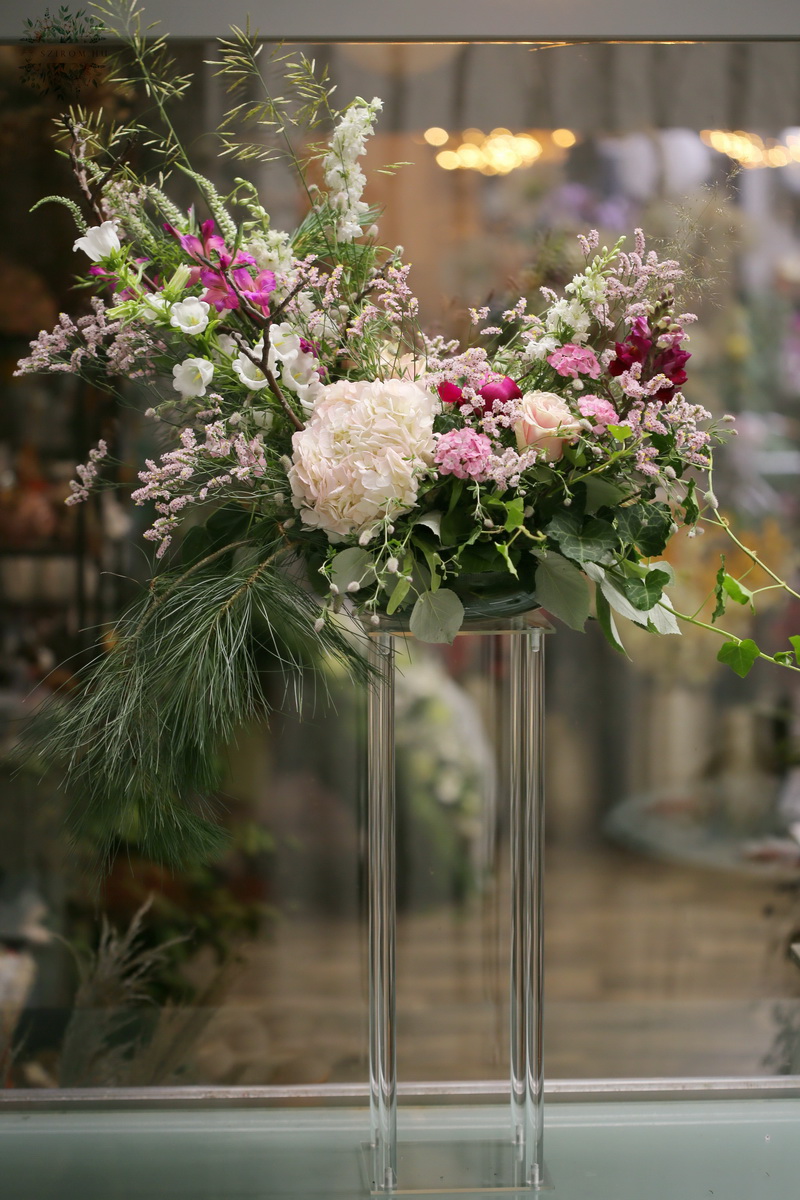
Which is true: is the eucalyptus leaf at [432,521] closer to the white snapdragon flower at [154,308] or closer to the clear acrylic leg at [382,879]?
the clear acrylic leg at [382,879]

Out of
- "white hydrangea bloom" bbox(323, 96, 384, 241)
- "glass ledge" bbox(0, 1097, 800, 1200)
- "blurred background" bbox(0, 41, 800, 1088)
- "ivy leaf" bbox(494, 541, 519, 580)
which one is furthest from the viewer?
"blurred background" bbox(0, 41, 800, 1088)

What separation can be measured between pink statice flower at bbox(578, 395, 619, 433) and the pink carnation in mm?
86

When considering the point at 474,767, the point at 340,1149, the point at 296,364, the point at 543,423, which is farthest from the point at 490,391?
the point at 340,1149

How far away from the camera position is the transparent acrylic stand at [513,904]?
3.06ft

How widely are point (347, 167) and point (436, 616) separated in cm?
44

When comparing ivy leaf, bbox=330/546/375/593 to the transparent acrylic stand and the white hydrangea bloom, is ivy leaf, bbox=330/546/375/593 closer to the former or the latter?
the transparent acrylic stand

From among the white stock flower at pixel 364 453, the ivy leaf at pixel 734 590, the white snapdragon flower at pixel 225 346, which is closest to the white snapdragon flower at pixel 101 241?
the white snapdragon flower at pixel 225 346

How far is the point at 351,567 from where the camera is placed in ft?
2.65

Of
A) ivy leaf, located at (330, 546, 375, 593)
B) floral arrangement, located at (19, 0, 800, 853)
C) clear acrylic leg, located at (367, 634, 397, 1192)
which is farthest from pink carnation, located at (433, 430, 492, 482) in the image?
clear acrylic leg, located at (367, 634, 397, 1192)

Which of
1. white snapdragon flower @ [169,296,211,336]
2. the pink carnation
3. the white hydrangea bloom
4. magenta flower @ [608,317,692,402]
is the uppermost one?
the white hydrangea bloom

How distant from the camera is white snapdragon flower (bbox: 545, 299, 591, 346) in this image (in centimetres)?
85

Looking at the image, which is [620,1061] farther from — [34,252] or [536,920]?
[34,252]

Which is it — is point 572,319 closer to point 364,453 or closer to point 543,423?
point 543,423

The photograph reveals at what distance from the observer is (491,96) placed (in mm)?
1289
